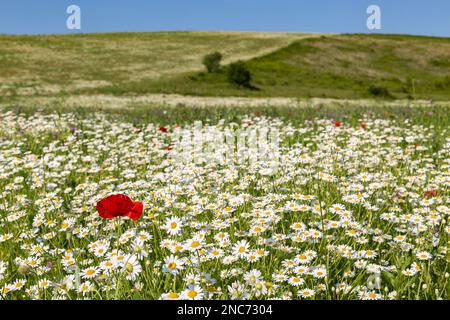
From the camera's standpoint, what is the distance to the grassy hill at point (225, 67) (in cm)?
3797

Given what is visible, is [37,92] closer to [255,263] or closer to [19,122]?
[19,122]

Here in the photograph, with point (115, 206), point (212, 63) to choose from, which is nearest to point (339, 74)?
point (212, 63)

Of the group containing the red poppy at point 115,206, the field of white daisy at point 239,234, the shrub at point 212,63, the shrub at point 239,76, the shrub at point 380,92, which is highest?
the shrub at point 212,63

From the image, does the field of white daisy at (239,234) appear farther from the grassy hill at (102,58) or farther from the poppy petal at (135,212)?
the grassy hill at (102,58)

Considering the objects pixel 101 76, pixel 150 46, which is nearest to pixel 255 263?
pixel 101 76

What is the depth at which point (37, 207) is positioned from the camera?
15.4 feet

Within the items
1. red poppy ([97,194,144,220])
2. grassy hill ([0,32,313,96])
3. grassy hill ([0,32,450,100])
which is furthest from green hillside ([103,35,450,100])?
red poppy ([97,194,144,220])

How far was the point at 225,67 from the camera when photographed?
47812 millimetres

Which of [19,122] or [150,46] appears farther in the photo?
[150,46]

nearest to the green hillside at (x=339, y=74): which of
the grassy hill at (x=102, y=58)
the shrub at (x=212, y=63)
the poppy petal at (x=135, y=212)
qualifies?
the shrub at (x=212, y=63)

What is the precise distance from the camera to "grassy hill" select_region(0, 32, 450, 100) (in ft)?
125

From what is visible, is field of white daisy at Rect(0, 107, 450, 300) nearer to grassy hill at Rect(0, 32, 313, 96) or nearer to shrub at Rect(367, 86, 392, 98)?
grassy hill at Rect(0, 32, 313, 96)

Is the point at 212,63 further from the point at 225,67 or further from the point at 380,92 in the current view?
the point at 380,92

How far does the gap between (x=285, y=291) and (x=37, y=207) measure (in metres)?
3.38
